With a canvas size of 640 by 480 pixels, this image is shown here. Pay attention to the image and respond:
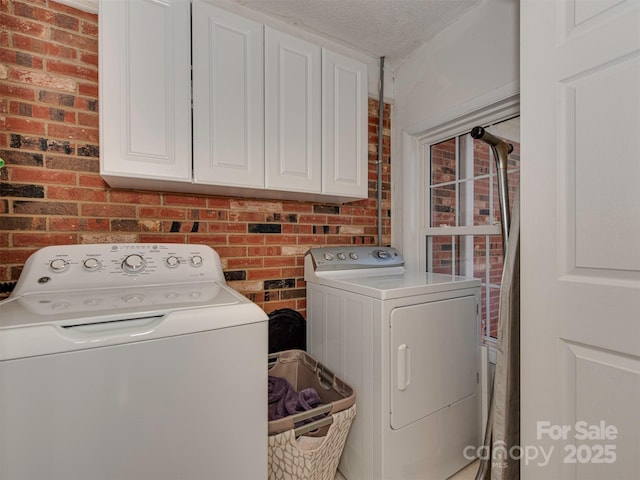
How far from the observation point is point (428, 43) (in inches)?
80.4

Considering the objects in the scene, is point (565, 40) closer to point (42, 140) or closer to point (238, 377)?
point (238, 377)

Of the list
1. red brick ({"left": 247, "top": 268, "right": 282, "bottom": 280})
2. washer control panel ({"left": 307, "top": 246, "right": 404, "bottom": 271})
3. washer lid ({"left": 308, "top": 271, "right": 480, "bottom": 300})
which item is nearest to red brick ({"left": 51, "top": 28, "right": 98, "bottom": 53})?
red brick ({"left": 247, "top": 268, "right": 282, "bottom": 280})

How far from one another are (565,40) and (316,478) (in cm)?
196

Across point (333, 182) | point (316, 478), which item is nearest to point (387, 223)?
point (333, 182)

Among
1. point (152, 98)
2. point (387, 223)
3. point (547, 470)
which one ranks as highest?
point (152, 98)

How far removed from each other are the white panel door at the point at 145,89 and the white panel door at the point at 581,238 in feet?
4.63

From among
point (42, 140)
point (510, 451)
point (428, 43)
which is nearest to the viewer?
point (510, 451)

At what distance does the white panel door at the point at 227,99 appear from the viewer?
1.42 metres

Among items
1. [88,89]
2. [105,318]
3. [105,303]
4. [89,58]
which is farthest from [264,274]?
[89,58]

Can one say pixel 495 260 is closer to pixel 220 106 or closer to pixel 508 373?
pixel 508 373

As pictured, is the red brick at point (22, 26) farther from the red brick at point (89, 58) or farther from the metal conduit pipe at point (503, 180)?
the metal conduit pipe at point (503, 180)

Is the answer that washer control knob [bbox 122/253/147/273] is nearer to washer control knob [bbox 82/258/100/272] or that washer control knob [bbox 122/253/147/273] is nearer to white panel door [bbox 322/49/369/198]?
washer control knob [bbox 82/258/100/272]

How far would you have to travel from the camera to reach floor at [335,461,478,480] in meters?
1.64

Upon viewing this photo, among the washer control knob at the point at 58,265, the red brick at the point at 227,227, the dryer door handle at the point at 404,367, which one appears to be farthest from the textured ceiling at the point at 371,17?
the dryer door handle at the point at 404,367
